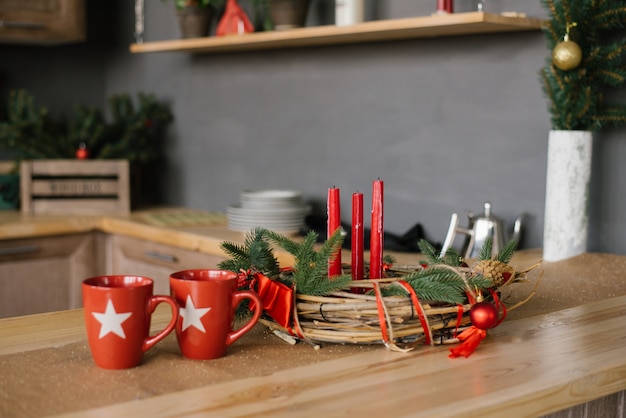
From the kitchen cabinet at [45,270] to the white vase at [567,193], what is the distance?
5.61 ft

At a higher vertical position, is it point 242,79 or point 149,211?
point 242,79

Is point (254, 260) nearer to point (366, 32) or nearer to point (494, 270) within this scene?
point (494, 270)

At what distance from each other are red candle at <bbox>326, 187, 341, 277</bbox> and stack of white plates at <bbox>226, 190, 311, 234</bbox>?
4.53ft

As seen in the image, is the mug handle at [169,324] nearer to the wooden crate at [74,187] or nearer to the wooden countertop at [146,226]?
the wooden countertop at [146,226]

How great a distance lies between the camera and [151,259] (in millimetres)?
2910

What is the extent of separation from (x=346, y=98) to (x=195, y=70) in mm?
861

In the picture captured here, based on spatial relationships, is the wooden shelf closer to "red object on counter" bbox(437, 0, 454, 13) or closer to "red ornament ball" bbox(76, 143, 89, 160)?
"red object on counter" bbox(437, 0, 454, 13)

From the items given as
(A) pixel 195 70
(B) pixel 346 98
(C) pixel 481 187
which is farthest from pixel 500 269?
(A) pixel 195 70

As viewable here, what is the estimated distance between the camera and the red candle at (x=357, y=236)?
1.24m

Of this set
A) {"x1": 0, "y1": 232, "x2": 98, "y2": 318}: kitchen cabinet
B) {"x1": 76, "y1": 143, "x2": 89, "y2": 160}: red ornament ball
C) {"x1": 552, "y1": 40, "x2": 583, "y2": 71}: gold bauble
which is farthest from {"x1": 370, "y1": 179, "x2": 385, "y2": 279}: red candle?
{"x1": 76, "y1": 143, "x2": 89, "y2": 160}: red ornament ball

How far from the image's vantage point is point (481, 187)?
2422 millimetres

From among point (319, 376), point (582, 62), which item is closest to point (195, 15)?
point (582, 62)

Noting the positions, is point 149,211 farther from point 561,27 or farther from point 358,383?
point 358,383

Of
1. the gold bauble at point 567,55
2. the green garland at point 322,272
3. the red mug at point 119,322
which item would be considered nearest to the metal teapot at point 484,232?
the gold bauble at point 567,55
